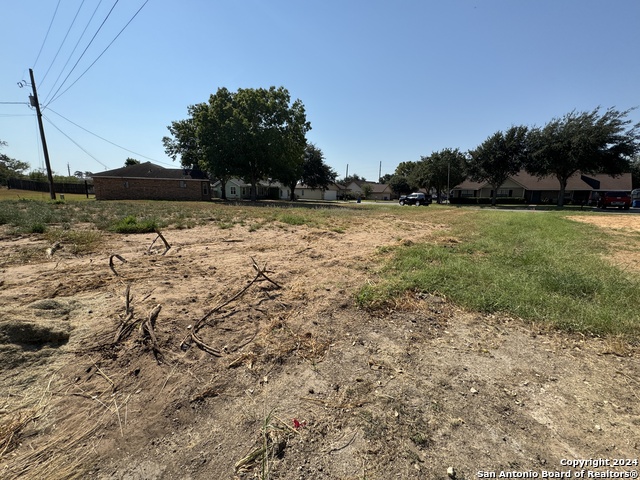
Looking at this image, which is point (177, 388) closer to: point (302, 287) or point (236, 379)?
point (236, 379)

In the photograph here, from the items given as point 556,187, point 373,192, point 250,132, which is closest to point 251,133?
point 250,132

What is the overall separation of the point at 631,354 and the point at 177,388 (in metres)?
4.45

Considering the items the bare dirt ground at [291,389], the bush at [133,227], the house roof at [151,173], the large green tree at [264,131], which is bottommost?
the bare dirt ground at [291,389]

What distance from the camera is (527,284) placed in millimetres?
4695

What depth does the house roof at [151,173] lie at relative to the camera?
3556 cm

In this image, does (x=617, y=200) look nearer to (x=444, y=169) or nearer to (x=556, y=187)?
(x=556, y=187)

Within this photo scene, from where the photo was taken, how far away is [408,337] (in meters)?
3.20

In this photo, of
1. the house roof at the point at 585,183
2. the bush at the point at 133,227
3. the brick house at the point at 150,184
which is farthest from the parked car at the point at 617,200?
the brick house at the point at 150,184

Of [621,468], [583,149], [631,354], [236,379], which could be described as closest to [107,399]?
[236,379]

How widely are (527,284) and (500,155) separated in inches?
1554

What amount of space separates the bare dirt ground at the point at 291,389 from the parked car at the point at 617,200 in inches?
1548

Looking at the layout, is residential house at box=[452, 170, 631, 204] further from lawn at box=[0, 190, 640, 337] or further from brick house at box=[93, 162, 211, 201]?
brick house at box=[93, 162, 211, 201]

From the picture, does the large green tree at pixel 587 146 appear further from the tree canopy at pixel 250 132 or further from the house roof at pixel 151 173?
the house roof at pixel 151 173

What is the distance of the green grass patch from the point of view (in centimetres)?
362
